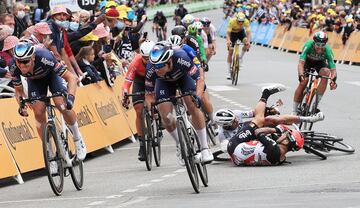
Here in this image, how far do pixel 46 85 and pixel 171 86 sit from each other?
1.50 metres

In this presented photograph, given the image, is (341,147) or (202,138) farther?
(341,147)

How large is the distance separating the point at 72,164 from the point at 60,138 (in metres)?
0.46

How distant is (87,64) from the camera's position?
1889 cm

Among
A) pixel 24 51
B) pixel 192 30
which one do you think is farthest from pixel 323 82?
pixel 24 51

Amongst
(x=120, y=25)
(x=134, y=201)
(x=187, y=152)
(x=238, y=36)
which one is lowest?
(x=238, y=36)

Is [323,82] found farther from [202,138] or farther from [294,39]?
[294,39]

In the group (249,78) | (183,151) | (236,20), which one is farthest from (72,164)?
(249,78)

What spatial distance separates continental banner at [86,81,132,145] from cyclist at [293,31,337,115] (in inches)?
121


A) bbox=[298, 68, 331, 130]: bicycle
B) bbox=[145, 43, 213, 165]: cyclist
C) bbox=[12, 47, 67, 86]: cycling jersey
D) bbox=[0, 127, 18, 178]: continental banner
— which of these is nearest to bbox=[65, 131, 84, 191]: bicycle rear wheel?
bbox=[12, 47, 67, 86]: cycling jersey

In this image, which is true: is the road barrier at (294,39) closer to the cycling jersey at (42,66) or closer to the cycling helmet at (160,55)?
the cycling jersey at (42,66)

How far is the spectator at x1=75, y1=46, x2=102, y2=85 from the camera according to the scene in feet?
61.8

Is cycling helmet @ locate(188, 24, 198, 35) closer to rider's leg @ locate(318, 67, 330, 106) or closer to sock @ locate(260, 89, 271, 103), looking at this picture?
rider's leg @ locate(318, 67, 330, 106)

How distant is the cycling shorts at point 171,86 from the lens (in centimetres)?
1317

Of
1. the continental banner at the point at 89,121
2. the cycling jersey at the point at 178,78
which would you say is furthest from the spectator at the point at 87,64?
the cycling jersey at the point at 178,78
